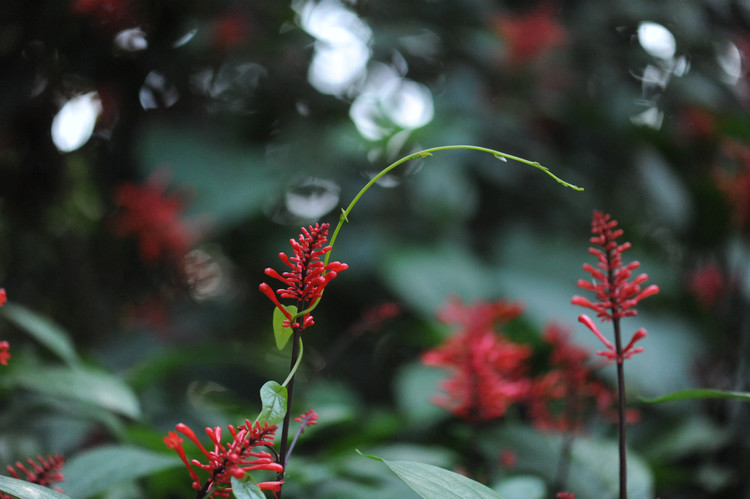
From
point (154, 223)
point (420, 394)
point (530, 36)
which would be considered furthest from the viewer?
point (530, 36)

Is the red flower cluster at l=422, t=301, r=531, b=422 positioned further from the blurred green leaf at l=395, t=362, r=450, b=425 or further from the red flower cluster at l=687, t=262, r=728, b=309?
the red flower cluster at l=687, t=262, r=728, b=309

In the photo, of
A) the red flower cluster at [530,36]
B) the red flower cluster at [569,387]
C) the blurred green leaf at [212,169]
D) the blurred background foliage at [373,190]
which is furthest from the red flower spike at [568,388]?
the red flower cluster at [530,36]

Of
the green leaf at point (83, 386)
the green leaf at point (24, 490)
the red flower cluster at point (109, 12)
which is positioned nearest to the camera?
the green leaf at point (24, 490)

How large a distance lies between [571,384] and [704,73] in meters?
1.43

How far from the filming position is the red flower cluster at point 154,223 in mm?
1040

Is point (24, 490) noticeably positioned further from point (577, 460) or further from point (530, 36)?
point (530, 36)

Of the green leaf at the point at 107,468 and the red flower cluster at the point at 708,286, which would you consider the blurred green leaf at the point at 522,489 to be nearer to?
the green leaf at the point at 107,468

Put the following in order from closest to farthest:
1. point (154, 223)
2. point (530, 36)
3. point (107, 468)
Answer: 1. point (107, 468)
2. point (154, 223)
3. point (530, 36)

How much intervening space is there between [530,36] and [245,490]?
1333mm

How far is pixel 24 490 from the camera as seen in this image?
0.27 metres

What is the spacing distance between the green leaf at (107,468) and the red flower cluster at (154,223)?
2.07 ft

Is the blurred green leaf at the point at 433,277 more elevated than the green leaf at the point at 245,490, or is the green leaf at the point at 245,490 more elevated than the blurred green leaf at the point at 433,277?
the blurred green leaf at the point at 433,277

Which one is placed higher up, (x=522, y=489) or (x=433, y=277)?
(x=433, y=277)

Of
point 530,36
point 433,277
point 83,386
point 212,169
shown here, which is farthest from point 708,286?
point 83,386
